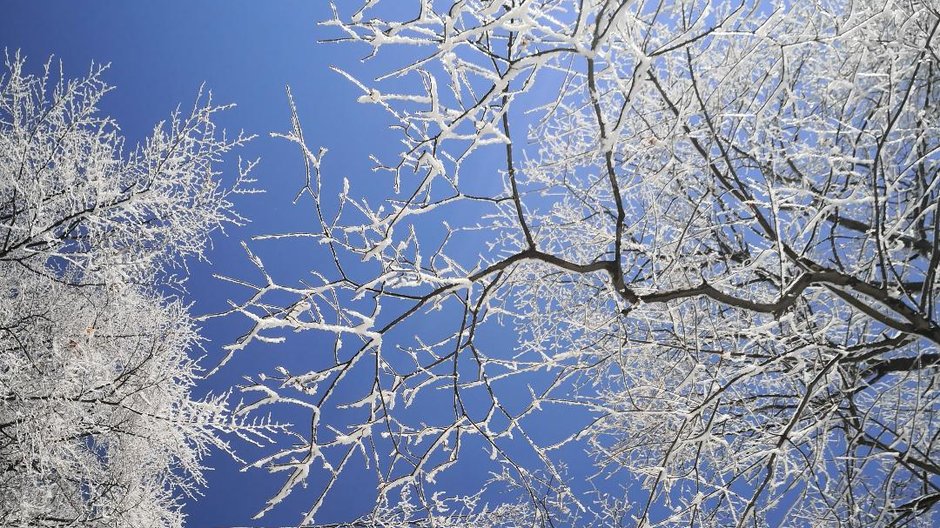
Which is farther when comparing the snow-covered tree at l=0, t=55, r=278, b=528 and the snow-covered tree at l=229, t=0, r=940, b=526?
the snow-covered tree at l=0, t=55, r=278, b=528

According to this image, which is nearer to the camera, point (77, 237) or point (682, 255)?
point (682, 255)

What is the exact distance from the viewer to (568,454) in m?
28.3

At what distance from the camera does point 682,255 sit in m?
3.96

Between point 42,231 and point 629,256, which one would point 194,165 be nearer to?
point 42,231

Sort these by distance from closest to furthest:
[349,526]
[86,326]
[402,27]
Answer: [402,27] < [349,526] < [86,326]

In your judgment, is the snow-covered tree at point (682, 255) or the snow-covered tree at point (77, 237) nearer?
the snow-covered tree at point (682, 255)

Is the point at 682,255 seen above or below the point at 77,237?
below

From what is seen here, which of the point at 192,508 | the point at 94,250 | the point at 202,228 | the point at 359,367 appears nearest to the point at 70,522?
the point at 94,250

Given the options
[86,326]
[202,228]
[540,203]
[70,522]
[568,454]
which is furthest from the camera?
[568,454]

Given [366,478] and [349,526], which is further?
[366,478]

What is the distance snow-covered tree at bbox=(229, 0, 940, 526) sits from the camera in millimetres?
2203

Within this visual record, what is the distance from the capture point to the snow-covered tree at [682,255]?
86.7 inches

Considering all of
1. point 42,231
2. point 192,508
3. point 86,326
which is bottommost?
point 42,231

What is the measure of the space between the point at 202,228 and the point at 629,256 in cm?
389
